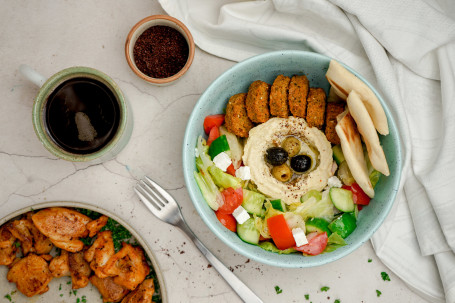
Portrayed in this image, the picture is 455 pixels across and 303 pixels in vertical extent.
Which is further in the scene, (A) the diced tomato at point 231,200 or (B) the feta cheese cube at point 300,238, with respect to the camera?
(A) the diced tomato at point 231,200

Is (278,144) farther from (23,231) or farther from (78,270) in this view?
(23,231)

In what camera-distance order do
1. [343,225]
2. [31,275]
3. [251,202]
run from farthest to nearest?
[31,275]
[251,202]
[343,225]

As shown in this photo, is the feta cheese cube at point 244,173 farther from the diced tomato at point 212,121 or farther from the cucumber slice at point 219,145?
the diced tomato at point 212,121

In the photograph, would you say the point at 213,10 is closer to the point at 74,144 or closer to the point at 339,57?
the point at 339,57

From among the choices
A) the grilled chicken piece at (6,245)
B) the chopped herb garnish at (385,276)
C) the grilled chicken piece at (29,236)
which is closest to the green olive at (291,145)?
the chopped herb garnish at (385,276)

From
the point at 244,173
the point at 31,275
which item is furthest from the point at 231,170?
the point at 31,275

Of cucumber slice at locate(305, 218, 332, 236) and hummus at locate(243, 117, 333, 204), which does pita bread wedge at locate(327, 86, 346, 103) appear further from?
cucumber slice at locate(305, 218, 332, 236)
